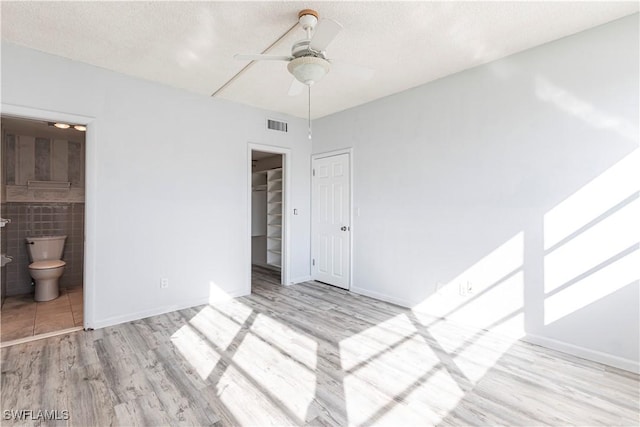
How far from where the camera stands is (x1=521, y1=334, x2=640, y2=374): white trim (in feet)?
7.55

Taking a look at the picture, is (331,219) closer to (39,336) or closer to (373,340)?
(373,340)

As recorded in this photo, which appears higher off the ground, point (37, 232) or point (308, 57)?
point (308, 57)

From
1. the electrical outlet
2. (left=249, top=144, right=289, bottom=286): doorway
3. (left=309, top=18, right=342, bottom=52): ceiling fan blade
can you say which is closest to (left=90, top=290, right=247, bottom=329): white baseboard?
(left=249, top=144, right=289, bottom=286): doorway

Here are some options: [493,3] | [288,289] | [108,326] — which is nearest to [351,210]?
[288,289]

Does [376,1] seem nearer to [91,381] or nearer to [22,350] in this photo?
[91,381]

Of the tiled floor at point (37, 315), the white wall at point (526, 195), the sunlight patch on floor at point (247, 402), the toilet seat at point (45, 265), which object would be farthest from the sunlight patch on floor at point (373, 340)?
the toilet seat at point (45, 265)

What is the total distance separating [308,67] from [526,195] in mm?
2212

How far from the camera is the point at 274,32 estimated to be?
2473mm

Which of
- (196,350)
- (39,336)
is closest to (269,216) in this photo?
(196,350)

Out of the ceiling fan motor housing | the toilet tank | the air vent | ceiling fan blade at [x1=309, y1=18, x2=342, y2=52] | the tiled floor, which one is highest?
the ceiling fan motor housing

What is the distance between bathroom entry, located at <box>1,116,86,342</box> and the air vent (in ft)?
7.45

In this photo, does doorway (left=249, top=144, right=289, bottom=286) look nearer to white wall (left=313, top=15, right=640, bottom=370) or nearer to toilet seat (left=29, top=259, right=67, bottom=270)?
white wall (left=313, top=15, right=640, bottom=370)

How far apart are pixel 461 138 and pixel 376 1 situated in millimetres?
1708

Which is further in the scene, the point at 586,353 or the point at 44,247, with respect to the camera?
the point at 44,247
